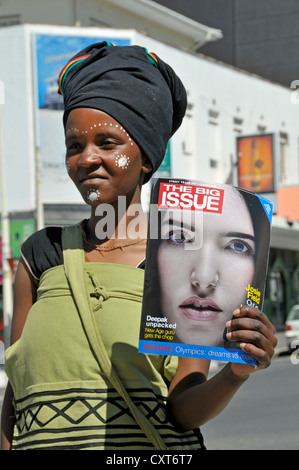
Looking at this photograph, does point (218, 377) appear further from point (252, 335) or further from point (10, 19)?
point (10, 19)

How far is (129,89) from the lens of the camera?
2203 millimetres

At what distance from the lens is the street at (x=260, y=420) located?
29.7ft

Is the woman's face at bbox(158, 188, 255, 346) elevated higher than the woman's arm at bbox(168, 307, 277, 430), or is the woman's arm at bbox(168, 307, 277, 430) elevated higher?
the woman's face at bbox(158, 188, 255, 346)

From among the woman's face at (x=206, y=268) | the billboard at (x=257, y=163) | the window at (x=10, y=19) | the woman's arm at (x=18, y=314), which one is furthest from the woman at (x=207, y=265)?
the billboard at (x=257, y=163)

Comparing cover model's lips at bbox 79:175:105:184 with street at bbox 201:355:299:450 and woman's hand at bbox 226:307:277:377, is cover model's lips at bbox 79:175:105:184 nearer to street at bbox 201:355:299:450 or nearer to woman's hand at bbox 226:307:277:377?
woman's hand at bbox 226:307:277:377

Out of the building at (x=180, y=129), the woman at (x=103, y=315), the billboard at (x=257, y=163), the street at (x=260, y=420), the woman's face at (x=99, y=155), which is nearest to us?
the woman at (x=103, y=315)

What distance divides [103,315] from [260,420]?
9.16 meters

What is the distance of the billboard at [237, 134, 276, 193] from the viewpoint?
29797 millimetres

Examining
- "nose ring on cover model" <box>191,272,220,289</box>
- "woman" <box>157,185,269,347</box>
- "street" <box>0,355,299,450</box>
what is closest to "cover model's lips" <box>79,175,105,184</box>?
"woman" <box>157,185,269,347</box>

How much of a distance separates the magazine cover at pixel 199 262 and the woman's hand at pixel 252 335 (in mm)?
27

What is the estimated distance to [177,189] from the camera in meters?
1.98

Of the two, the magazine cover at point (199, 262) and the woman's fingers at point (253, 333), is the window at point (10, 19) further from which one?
the woman's fingers at point (253, 333)
